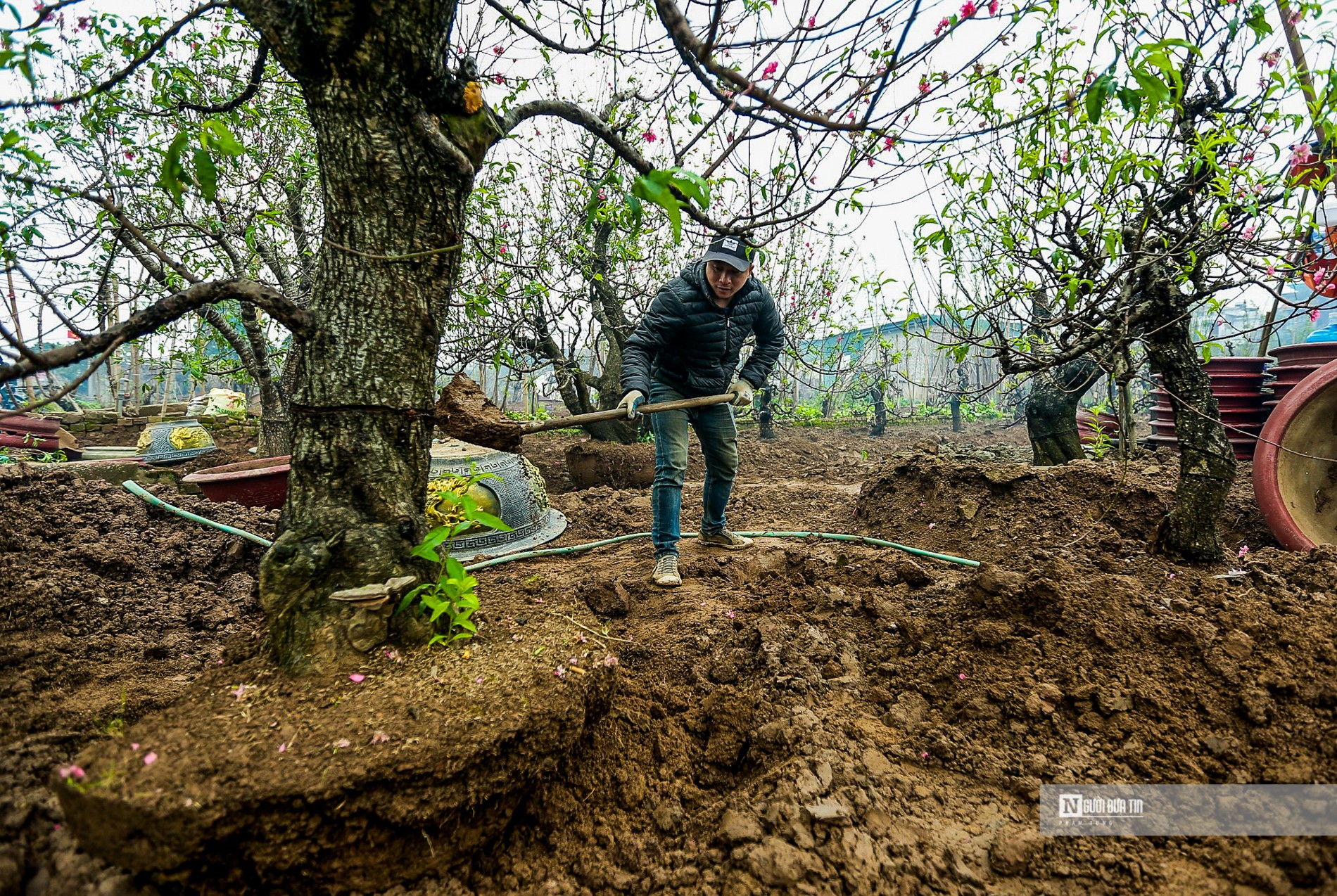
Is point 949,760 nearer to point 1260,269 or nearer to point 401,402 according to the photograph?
point 401,402

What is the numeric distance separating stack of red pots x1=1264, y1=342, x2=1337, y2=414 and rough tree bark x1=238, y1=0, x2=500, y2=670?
4.26 meters

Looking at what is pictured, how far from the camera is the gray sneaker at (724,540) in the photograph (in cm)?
385

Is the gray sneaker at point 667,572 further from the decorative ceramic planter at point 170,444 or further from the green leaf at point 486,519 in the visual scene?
the decorative ceramic planter at point 170,444

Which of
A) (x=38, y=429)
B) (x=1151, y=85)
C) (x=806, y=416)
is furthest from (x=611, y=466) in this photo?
(x=806, y=416)

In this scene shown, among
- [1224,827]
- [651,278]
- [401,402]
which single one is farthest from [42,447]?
[1224,827]

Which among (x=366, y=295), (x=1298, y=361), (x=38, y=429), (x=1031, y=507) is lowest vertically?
(x=1031, y=507)

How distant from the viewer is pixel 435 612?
1689 millimetres

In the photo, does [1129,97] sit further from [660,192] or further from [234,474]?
[234,474]

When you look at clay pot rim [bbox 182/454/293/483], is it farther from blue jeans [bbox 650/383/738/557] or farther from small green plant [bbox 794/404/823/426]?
small green plant [bbox 794/404/823/426]

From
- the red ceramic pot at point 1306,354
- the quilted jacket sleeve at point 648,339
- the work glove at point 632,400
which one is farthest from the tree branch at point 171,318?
the red ceramic pot at point 1306,354

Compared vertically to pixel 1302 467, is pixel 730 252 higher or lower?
higher

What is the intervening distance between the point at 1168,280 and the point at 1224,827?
1919 mm

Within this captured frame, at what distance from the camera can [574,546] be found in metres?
3.88

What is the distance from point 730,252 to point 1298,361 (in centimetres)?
332
